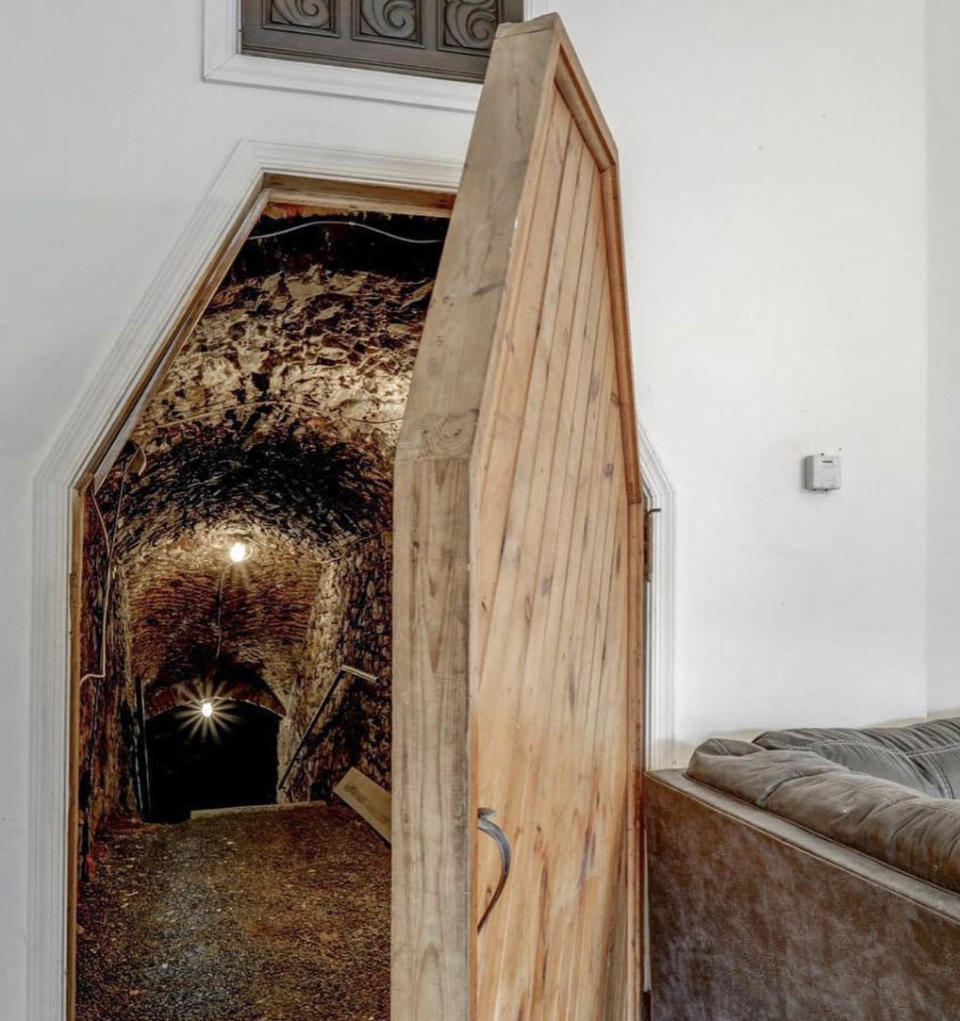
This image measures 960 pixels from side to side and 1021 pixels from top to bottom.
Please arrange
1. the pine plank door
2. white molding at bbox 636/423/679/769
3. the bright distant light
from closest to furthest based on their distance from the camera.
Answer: the pine plank door < white molding at bbox 636/423/679/769 < the bright distant light

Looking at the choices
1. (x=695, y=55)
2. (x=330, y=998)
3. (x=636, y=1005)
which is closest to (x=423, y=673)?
(x=636, y=1005)

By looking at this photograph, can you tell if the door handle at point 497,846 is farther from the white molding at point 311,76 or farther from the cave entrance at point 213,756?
the cave entrance at point 213,756

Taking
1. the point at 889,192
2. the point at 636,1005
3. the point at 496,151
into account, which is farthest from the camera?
the point at 889,192

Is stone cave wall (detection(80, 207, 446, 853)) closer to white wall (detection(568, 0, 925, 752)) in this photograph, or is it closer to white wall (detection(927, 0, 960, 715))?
white wall (detection(568, 0, 925, 752))

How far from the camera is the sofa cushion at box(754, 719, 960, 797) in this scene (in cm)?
204

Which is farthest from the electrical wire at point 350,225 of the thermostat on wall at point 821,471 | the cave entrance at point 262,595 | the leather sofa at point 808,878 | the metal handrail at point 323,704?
the metal handrail at point 323,704

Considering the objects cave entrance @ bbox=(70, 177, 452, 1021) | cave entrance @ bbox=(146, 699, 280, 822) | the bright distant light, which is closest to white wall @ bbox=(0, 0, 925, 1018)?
cave entrance @ bbox=(70, 177, 452, 1021)

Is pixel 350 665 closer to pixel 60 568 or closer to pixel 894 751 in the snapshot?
pixel 60 568

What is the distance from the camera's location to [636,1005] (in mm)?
2154

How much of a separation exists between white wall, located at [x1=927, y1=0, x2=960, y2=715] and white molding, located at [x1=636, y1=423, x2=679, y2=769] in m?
0.87

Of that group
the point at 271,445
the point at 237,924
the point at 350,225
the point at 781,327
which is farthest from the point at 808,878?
the point at 271,445

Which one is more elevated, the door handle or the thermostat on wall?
the thermostat on wall

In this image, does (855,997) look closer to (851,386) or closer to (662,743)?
(662,743)

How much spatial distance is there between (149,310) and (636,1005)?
6.41 ft
